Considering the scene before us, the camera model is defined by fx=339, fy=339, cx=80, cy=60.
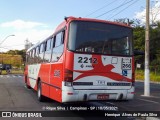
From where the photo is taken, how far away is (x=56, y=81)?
1150 cm

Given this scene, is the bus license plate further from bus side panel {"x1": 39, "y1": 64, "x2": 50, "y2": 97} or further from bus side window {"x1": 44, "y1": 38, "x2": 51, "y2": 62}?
bus side window {"x1": 44, "y1": 38, "x2": 51, "y2": 62}

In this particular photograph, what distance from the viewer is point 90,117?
36.0 ft

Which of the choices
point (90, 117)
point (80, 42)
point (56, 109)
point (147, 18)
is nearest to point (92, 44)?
point (80, 42)

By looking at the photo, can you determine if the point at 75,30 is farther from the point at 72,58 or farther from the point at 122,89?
the point at 122,89

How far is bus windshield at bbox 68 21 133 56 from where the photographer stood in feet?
35.5

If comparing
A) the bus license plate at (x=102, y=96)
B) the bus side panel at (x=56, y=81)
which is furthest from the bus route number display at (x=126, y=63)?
the bus side panel at (x=56, y=81)

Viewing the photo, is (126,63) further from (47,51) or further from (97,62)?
(47,51)

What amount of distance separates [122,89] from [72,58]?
2.04 meters

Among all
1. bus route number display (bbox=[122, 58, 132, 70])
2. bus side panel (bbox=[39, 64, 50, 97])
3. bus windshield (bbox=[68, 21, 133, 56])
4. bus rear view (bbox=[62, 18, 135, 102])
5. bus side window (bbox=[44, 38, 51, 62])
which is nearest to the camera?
bus rear view (bbox=[62, 18, 135, 102])

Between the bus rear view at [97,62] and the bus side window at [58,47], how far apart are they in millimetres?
688

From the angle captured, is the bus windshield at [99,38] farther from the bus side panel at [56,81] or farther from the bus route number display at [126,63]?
the bus side panel at [56,81]

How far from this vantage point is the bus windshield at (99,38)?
10.8 meters

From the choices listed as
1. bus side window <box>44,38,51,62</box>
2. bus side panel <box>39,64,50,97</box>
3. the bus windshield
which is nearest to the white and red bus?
the bus windshield

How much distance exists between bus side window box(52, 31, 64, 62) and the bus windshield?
2.35ft
